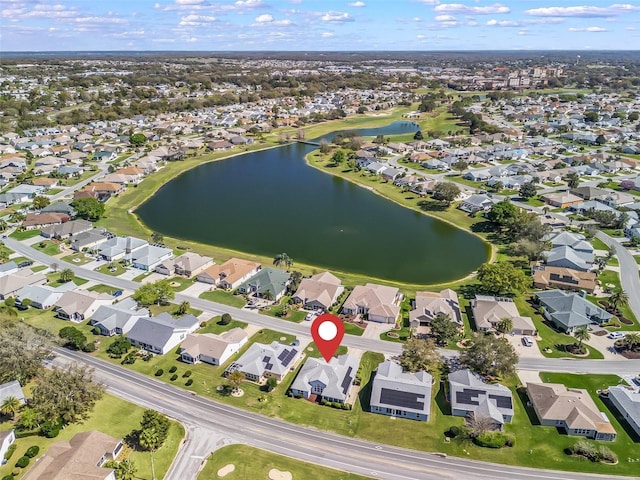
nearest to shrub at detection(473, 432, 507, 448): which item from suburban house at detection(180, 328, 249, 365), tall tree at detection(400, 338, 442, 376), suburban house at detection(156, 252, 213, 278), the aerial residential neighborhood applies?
the aerial residential neighborhood

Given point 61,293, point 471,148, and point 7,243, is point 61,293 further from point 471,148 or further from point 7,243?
point 471,148

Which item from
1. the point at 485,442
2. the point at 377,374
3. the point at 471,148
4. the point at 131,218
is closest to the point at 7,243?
the point at 131,218

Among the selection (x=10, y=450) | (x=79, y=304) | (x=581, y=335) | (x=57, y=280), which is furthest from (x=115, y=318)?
(x=581, y=335)

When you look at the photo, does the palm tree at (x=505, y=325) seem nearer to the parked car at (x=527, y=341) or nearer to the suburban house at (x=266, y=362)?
the parked car at (x=527, y=341)

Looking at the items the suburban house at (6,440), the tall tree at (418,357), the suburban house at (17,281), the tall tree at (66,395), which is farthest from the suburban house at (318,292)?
the suburban house at (17,281)

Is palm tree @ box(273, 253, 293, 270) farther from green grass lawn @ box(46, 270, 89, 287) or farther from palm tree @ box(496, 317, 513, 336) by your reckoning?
palm tree @ box(496, 317, 513, 336)

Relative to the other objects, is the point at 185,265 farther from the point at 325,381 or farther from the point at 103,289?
the point at 325,381
